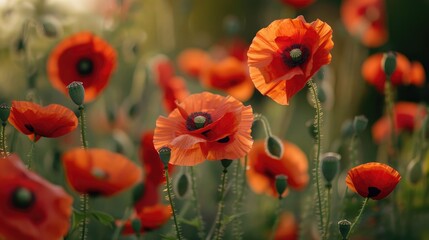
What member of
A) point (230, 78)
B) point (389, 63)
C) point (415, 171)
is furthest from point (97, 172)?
point (230, 78)

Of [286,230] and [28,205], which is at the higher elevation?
[28,205]

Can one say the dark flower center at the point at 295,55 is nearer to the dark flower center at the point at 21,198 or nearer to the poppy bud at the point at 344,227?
the poppy bud at the point at 344,227

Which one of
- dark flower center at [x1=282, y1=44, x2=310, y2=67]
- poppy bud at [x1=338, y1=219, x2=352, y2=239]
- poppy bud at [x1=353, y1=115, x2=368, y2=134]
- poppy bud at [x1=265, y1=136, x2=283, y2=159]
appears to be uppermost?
dark flower center at [x1=282, y1=44, x2=310, y2=67]

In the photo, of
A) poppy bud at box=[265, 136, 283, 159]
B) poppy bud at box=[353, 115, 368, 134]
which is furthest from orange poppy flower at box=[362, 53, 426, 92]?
poppy bud at box=[265, 136, 283, 159]

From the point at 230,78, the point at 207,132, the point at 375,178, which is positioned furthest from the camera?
the point at 230,78

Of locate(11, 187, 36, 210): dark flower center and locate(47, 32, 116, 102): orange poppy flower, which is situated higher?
locate(11, 187, 36, 210): dark flower center

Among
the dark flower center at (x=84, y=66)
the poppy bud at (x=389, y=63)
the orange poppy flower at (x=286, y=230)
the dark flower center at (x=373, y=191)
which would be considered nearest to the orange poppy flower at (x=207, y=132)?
the dark flower center at (x=373, y=191)

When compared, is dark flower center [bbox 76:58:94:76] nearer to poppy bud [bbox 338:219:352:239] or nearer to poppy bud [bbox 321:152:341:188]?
poppy bud [bbox 321:152:341:188]

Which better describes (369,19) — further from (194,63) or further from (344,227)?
(344,227)
